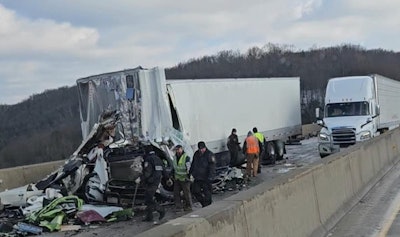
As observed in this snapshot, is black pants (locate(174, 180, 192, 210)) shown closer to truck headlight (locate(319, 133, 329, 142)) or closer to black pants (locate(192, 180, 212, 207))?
black pants (locate(192, 180, 212, 207))

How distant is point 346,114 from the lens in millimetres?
25125

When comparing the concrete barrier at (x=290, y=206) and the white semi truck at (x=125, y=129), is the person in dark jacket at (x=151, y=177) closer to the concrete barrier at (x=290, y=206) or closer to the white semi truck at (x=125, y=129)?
the white semi truck at (x=125, y=129)

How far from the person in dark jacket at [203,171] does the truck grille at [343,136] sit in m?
12.3

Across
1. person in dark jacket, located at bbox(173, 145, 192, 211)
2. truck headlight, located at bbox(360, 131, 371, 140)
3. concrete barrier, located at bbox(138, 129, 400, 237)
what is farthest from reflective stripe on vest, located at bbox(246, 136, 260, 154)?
person in dark jacket, located at bbox(173, 145, 192, 211)

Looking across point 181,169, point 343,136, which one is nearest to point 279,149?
point 343,136

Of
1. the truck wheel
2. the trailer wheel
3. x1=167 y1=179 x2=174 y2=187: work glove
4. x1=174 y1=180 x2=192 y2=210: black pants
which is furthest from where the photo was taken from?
the trailer wheel

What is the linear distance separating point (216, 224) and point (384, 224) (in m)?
5.31

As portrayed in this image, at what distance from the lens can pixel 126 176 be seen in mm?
14945

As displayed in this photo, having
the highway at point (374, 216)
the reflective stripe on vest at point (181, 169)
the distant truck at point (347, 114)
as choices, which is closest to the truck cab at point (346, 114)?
the distant truck at point (347, 114)

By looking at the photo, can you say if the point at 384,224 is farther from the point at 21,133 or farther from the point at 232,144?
the point at 21,133

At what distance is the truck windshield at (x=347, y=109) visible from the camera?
2498 centimetres

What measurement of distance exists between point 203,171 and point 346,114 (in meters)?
13.6

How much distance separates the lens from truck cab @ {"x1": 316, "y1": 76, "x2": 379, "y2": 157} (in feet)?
79.8

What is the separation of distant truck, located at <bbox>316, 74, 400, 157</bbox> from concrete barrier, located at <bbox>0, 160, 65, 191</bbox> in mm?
11963
